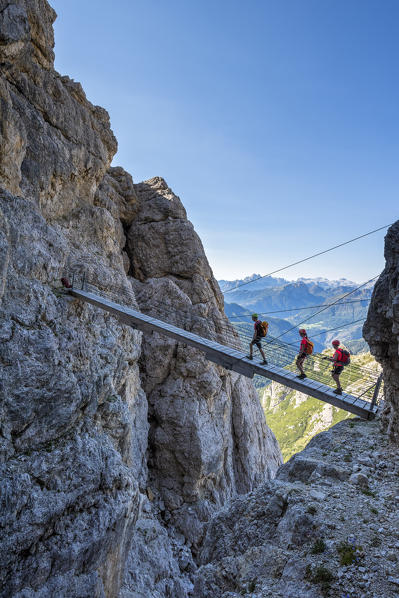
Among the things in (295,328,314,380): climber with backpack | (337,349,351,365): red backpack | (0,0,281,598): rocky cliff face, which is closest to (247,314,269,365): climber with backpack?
(295,328,314,380): climber with backpack

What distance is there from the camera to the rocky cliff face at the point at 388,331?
9.34 m

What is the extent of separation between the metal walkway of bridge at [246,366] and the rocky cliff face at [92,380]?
201 cm

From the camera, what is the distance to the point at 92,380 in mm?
14047

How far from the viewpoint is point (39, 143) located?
1702 cm

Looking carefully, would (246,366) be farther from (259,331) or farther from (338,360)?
(338,360)

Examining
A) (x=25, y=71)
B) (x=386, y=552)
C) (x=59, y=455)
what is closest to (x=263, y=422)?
(x=59, y=455)

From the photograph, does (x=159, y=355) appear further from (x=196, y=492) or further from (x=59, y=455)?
(x=59, y=455)

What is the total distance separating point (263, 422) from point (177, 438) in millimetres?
13508

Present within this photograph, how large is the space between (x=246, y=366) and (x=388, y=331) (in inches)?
232

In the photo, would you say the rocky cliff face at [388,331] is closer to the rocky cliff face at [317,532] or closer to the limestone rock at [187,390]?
the rocky cliff face at [317,532]

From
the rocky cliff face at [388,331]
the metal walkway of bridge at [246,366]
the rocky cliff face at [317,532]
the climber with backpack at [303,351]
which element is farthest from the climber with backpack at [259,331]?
the rocky cliff face at [317,532]

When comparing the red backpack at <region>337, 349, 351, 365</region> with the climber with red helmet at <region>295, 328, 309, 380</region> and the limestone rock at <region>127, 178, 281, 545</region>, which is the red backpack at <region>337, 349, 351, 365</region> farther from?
the limestone rock at <region>127, 178, 281, 545</region>

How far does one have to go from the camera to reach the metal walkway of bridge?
1150 centimetres

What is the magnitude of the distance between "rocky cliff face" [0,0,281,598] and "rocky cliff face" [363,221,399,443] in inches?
418
